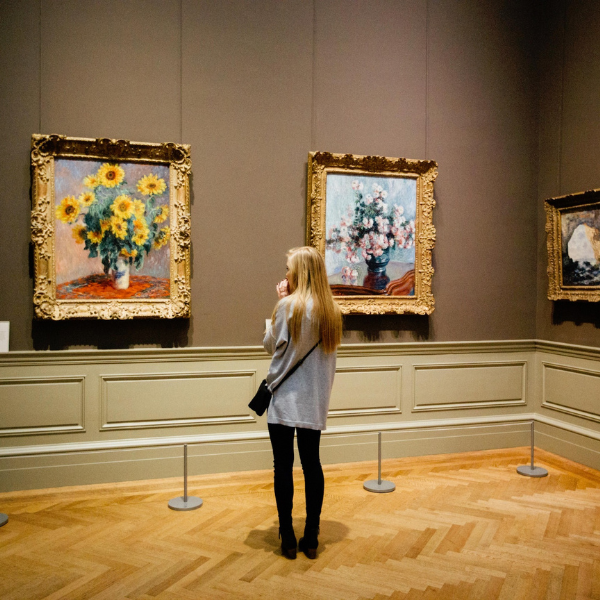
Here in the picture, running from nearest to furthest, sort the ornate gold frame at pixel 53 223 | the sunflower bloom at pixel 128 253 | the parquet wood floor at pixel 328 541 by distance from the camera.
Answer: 1. the parquet wood floor at pixel 328 541
2. the ornate gold frame at pixel 53 223
3. the sunflower bloom at pixel 128 253

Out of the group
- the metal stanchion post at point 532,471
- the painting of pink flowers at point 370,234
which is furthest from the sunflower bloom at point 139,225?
the metal stanchion post at point 532,471

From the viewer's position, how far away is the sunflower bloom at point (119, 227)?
446 cm

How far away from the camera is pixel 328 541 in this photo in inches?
139

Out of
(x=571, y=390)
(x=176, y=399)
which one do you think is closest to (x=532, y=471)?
(x=571, y=390)

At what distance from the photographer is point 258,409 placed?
10.7 ft

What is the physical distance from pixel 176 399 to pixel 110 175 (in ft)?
6.19

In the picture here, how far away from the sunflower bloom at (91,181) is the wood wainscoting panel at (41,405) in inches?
59.3

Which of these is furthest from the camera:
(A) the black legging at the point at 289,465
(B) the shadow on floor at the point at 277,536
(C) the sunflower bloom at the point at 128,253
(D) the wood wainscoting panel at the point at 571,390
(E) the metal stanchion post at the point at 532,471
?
(D) the wood wainscoting panel at the point at 571,390

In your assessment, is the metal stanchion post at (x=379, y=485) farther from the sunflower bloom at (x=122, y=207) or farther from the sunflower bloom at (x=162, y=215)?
the sunflower bloom at (x=122, y=207)

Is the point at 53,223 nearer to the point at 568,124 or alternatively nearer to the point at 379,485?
the point at 379,485

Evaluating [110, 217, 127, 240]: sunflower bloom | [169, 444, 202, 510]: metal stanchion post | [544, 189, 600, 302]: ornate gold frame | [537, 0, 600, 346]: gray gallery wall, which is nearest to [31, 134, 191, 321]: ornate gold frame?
[110, 217, 127, 240]: sunflower bloom

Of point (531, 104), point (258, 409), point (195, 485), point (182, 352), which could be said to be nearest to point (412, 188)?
point (531, 104)

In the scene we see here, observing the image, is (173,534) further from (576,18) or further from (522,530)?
(576,18)

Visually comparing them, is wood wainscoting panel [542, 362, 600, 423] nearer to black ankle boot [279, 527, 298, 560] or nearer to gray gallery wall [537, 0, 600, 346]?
gray gallery wall [537, 0, 600, 346]
